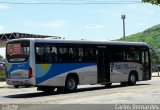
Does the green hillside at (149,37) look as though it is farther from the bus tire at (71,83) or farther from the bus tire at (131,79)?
the bus tire at (71,83)

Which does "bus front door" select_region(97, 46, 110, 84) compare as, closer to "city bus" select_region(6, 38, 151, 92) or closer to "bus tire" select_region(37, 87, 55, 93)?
"city bus" select_region(6, 38, 151, 92)

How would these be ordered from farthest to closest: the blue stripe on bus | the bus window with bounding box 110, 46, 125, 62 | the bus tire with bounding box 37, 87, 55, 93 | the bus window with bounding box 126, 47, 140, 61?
the bus window with bounding box 126, 47, 140, 61 < the bus window with bounding box 110, 46, 125, 62 < the bus tire with bounding box 37, 87, 55, 93 < the blue stripe on bus

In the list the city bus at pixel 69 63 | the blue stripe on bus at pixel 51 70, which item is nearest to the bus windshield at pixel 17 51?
the city bus at pixel 69 63

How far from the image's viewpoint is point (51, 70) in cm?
2533

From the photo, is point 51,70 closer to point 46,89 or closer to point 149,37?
point 46,89

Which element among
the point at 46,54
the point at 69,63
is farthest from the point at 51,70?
the point at 69,63

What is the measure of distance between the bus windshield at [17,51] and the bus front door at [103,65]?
5.60 metres

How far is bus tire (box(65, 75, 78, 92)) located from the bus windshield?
307 cm

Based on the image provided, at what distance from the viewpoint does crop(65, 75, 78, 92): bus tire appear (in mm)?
26406

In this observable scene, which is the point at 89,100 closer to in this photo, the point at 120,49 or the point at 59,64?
the point at 59,64

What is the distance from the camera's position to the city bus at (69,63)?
966 inches

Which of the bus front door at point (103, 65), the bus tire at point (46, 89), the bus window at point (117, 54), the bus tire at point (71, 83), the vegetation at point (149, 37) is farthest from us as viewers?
the vegetation at point (149, 37)

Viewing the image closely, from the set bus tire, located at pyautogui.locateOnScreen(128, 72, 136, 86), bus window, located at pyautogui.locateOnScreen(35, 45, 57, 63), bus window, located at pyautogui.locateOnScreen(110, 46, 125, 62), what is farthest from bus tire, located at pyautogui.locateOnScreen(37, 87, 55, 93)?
bus tire, located at pyautogui.locateOnScreen(128, 72, 136, 86)

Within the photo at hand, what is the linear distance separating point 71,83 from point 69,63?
111 centimetres
